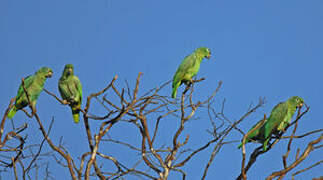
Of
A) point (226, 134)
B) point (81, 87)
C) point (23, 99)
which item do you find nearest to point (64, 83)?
point (81, 87)

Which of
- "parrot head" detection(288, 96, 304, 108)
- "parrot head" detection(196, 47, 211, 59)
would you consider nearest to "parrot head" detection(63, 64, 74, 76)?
"parrot head" detection(196, 47, 211, 59)

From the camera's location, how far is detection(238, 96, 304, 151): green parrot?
515 cm

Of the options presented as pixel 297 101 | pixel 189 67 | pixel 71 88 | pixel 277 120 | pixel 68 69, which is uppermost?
pixel 189 67

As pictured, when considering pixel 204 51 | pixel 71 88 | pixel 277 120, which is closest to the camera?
pixel 277 120

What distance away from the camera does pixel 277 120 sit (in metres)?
5.38

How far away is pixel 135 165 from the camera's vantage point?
3.96 m

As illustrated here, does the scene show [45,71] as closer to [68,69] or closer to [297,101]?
[68,69]

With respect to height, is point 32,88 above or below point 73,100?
above

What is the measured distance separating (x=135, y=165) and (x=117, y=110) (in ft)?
2.12

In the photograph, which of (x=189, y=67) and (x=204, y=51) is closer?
(x=189, y=67)

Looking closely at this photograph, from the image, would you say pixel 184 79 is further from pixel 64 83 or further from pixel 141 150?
pixel 141 150

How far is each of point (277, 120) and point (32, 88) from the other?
12.4 feet

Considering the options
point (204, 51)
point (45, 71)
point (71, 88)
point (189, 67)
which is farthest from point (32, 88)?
point (204, 51)

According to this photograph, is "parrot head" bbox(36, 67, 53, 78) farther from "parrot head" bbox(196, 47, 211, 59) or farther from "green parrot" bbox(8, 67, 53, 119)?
"parrot head" bbox(196, 47, 211, 59)
